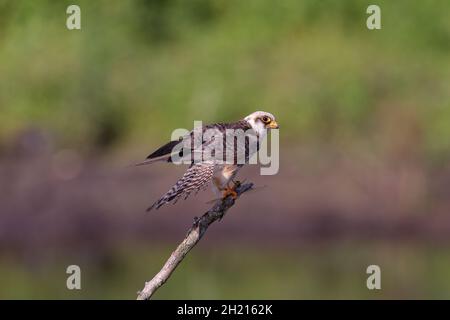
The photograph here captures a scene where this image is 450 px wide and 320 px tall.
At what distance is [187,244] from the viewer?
8047 millimetres

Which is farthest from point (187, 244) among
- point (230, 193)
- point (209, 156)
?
point (209, 156)

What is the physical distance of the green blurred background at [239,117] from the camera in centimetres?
1959

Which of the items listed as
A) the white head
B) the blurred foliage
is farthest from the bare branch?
the blurred foliage

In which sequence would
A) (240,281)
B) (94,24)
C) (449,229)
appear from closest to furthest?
(240,281), (449,229), (94,24)

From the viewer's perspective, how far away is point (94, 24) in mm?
21109

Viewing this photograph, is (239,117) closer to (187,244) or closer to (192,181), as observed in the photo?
(192,181)

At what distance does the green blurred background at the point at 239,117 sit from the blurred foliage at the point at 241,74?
1.0 inches

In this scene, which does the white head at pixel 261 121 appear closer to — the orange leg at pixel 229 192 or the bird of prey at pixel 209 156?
the bird of prey at pixel 209 156

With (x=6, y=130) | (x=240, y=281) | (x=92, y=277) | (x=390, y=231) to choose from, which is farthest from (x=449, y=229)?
(x=6, y=130)

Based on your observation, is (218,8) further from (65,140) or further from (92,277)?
(92,277)

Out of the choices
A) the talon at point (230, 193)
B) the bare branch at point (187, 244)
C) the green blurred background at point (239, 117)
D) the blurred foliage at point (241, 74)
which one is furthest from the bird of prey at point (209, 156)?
the blurred foliage at point (241, 74)

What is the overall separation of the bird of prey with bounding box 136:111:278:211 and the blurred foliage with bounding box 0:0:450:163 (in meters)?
10.1

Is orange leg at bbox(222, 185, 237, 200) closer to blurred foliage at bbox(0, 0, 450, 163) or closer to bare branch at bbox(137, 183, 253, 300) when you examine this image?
bare branch at bbox(137, 183, 253, 300)

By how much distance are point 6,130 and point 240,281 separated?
562 centimetres
